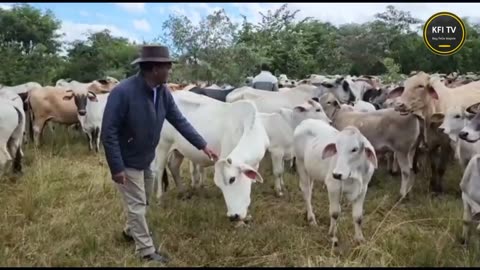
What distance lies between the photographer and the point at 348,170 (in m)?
5.27

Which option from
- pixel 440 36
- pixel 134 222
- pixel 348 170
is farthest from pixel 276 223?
pixel 440 36

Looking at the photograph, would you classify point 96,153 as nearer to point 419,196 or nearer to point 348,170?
point 419,196

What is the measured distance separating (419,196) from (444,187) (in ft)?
2.15

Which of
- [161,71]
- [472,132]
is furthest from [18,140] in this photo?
[472,132]

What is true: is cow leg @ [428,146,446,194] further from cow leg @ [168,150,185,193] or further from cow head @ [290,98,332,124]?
cow leg @ [168,150,185,193]

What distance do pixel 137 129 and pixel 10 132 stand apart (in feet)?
15.1

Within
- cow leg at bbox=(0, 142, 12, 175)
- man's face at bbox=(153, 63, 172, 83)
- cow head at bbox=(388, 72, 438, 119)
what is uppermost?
man's face at bbox=(153, 63, 172, 83)

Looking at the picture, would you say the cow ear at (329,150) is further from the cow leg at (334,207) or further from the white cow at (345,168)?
the cow leg at (334,207)

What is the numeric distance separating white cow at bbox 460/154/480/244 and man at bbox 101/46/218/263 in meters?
2.95

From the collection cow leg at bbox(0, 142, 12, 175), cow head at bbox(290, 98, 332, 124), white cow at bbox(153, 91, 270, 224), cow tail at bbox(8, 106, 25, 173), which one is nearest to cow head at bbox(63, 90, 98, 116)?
cow tail at bbox(8, 106, 25, 173)

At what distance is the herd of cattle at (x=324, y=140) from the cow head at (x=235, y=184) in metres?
0.01

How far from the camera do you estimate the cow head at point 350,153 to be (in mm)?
5275

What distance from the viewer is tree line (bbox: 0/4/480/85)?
17.6 meters

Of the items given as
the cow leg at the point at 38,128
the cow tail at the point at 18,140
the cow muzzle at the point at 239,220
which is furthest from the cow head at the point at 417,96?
the cow leg at the point at 38,128
